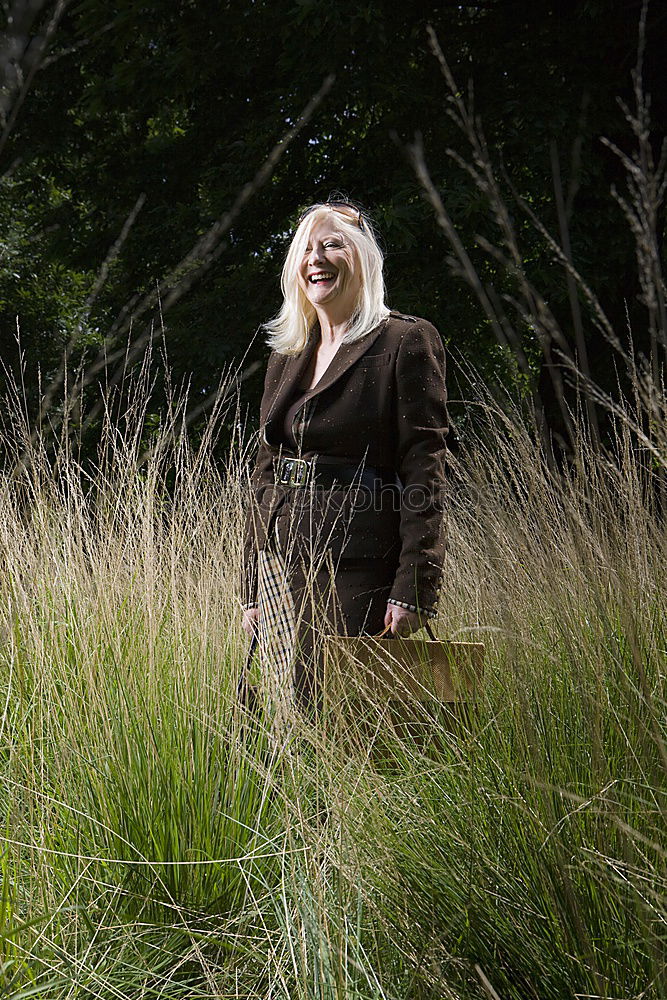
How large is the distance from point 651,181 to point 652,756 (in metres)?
0.97

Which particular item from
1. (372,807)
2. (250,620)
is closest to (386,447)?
(250,620)

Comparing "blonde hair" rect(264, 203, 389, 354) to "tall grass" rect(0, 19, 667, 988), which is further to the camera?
"blonde hair" rect(264, 203, 389, 354)

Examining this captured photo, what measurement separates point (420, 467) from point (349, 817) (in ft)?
Result: 3.13

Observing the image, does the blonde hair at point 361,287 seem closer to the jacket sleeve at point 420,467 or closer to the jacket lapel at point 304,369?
the jacket lapel at point 304,369

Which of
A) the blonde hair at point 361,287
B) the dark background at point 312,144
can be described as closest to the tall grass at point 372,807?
the blonde hair at point 361,287

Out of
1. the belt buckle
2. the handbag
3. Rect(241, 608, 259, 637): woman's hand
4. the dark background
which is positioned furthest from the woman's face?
the dark background

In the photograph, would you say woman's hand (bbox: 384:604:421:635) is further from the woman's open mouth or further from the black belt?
the woman's open mouth

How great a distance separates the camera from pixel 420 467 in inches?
96.9

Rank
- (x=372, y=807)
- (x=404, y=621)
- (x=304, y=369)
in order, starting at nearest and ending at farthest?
(x=372, y=807)
(x=404, y=621)
(x=304, y=369)

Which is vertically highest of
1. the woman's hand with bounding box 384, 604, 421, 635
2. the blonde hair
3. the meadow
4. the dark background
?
the dark background

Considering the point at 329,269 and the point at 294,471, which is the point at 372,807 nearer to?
the point at 294,471

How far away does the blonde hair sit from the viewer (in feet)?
8.57

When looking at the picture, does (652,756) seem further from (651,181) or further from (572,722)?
(651,181)

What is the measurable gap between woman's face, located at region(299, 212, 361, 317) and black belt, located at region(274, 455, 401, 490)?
1.40 feet
